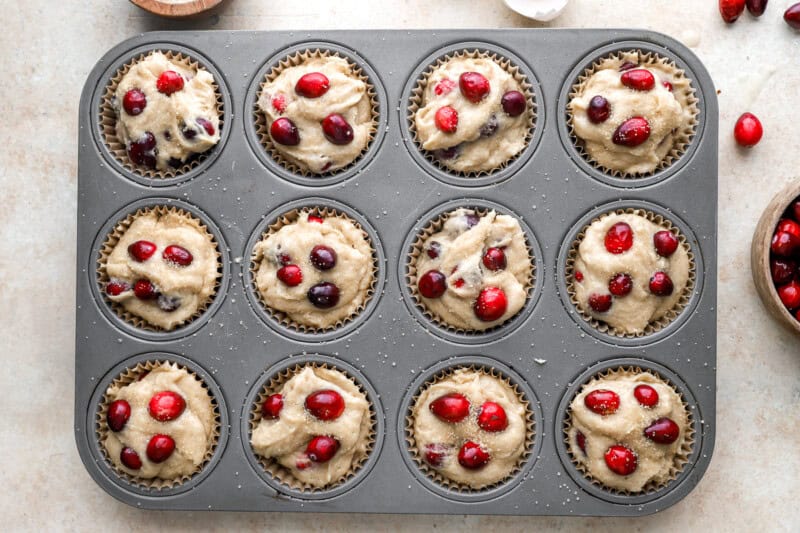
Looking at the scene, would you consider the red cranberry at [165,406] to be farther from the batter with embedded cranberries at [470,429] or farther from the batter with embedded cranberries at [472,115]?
the batter with embedded cranberries at [472,115]

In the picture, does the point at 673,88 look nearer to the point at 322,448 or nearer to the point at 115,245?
the point at 322,448

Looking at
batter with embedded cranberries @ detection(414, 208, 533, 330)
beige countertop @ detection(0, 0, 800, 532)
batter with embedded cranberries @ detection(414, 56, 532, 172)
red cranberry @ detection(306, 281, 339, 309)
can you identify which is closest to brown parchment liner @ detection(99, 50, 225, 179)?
beige countertop @ detection(0, 0, 800, 532)

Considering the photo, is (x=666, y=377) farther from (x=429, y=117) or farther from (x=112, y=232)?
(x=112, y=232)

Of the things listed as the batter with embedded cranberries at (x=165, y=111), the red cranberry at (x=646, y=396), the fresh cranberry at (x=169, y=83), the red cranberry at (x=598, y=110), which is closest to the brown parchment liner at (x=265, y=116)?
the batter with embedded cranberries at (x=165, y=111)

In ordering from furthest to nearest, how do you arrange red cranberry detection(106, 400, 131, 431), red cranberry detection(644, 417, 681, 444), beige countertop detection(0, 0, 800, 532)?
beige countertop detection(0, 0, 800, 532) < red cranberry detection(106, 400, 131, 431) < red cranberry detection(644, 417, 681, 444)

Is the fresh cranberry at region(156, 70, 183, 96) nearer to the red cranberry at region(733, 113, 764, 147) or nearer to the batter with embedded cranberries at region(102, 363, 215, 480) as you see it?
the batter with embedded cranberries at region(102, 363, 215, 480)

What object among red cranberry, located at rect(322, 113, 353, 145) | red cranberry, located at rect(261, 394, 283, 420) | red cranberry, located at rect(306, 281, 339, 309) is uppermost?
red cranberry, located at rect(322, 113, 353, 145)

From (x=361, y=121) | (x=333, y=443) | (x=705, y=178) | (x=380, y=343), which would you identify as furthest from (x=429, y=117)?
(x=333, y=443)

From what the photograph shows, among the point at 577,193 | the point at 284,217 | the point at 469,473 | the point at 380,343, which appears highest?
the point at 577,193
